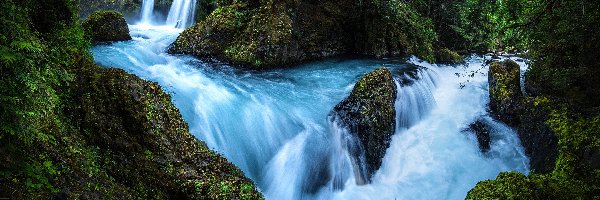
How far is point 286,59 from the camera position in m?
13.4

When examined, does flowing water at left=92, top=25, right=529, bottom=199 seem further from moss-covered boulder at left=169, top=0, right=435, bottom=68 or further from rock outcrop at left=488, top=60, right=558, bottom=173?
moss-covered boulder at left=169, top=0, right=435, bottom=68

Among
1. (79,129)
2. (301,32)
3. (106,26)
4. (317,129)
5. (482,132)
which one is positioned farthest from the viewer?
(106,26)

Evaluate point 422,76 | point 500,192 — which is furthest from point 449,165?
point 422,76

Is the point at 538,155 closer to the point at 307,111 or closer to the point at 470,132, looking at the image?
the point at 470,132

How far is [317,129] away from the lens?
9.05 metres

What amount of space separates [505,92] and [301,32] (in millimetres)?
6843

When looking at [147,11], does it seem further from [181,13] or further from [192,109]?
[192,109]

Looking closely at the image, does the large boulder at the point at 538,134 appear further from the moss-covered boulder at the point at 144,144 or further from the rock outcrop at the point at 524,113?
the moss-covered boulder at the point at 144,144

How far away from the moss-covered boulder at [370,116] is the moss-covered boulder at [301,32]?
431 centimetres

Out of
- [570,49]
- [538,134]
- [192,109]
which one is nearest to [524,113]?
[538,134]

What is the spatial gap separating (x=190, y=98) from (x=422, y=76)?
25.0 feet

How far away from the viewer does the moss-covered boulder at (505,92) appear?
1012 cm

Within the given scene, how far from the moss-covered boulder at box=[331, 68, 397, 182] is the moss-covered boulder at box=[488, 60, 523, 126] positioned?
306 cm

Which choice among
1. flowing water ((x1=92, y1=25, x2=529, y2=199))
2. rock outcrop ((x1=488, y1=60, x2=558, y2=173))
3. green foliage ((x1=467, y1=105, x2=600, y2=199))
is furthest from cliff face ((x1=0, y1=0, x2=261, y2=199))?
rock outcrop ((x1=488, y1=60, x2=558, y2=173))
